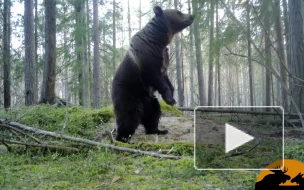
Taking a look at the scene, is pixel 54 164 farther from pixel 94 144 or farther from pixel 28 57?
pixel 28 57

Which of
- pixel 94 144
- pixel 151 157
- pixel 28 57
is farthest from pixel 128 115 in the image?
pixel 28 57

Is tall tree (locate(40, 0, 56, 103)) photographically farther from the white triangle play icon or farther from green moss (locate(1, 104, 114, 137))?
the white triangle play icon

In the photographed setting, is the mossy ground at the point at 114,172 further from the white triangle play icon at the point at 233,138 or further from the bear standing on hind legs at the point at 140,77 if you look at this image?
the bear standing on hind legs at the point at 140,77

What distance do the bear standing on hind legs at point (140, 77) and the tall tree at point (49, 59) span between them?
244 inches

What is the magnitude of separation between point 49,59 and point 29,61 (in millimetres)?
1037

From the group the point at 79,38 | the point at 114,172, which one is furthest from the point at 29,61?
the point at 114,172

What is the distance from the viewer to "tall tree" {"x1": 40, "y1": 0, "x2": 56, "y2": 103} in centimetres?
1132

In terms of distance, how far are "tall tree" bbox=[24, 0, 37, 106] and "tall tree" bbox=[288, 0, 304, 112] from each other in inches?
354

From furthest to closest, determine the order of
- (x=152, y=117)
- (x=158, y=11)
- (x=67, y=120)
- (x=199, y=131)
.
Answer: (x=67, y=120) → (x=152, y=117) → (x=158, y=11) → (x=199, y=131)

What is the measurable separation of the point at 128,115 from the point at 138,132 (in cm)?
146

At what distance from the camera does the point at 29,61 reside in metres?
11.9

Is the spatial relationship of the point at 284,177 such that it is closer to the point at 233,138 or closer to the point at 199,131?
the point at 233,138
